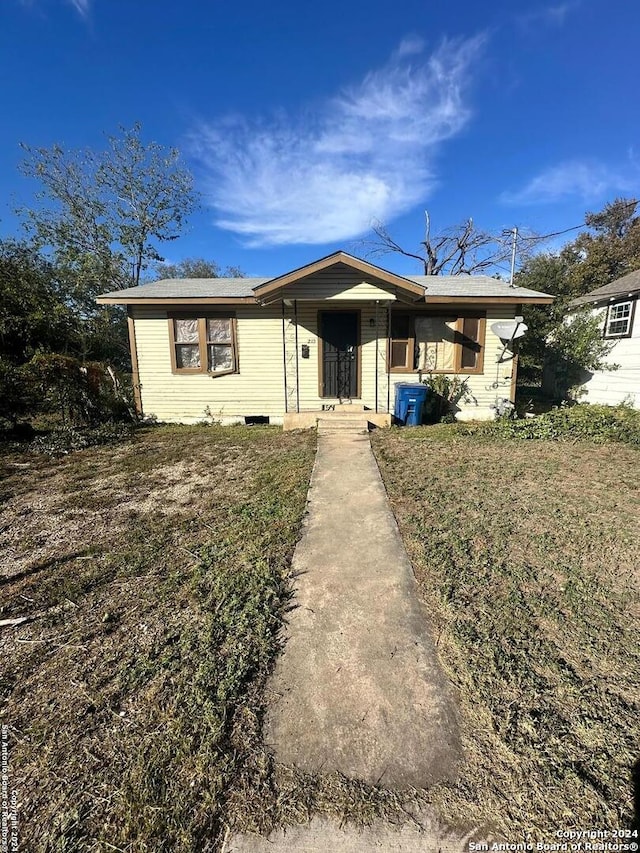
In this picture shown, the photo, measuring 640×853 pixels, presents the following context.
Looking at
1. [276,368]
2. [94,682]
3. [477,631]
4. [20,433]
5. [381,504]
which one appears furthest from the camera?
[276,368]

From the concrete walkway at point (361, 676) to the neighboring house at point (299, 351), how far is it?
561 centimetres

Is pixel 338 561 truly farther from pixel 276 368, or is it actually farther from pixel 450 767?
pixel 276 368

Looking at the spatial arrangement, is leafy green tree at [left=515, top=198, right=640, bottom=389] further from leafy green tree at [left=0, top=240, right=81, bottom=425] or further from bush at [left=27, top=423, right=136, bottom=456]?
leafy green tree at [left=0, top=240, right=81, bottom=425]

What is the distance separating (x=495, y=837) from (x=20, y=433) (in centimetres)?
931

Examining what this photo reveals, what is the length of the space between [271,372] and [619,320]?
10.4 meters

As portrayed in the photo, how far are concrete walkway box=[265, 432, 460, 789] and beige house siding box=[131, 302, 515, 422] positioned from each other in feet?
19.2

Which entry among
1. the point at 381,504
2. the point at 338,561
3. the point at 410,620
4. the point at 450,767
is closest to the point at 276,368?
the point at 381,504

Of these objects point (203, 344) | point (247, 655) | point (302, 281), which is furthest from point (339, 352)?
point (247, 655)

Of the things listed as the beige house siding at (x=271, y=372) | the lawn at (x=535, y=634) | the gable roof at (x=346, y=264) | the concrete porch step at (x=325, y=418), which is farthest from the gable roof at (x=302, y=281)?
the lawn at (x=535, y=634)

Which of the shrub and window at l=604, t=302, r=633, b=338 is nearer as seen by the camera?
the shrub

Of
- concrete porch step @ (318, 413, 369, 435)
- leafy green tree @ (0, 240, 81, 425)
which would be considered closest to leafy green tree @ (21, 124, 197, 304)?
leafy green tree @ (0, 240, 81, 425)

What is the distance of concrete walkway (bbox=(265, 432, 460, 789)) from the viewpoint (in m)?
1.60

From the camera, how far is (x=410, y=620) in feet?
7.94

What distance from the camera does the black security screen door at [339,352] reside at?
28.7 ft
